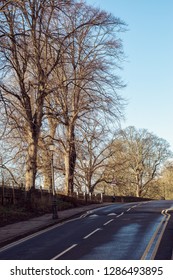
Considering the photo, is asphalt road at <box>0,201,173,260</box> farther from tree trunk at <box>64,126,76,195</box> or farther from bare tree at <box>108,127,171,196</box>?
bare tree at <box>108,127,171,196</box>

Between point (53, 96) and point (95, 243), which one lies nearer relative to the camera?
point (95, 243)

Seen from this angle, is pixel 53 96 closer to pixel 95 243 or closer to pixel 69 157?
pixel 69 157

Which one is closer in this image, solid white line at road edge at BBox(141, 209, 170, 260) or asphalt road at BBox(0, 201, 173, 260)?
solid white line at road edge at BBox(141, 209, 170, 260)

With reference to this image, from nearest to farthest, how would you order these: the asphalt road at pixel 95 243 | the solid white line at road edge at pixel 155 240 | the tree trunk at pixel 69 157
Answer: the solid white line at road edge at pixel 155 240, the asphalt road at pixel 95 243, the tree trunk at pixel 69 157

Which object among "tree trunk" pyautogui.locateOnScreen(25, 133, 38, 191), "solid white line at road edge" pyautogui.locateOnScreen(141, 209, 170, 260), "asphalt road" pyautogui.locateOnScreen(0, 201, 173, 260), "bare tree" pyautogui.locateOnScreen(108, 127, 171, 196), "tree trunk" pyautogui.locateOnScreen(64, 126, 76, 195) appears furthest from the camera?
"bare tree" pyautogui.locateOnScreen(108, 127, 171, 196)

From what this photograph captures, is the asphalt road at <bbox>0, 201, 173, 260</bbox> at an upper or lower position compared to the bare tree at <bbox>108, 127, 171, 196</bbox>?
lower

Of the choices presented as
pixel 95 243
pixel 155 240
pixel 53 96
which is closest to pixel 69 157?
pixel 53 96

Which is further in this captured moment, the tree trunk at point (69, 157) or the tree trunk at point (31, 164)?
the tree trunk at point (69, 157)

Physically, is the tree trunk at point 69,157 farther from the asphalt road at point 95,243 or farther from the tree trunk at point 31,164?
the asphalt road at point 95,243

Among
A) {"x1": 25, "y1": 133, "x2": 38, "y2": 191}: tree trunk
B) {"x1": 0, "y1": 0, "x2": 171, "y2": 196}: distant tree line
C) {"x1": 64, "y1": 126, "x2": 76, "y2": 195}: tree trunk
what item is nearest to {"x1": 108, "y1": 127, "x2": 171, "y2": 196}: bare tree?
{"x1": 0, "y1": 0, "x2": 171, "y2": 196}: distant tree line

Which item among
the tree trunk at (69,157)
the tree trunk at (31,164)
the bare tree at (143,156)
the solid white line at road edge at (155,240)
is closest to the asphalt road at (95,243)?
the solid white line at road edge at (155,240)
